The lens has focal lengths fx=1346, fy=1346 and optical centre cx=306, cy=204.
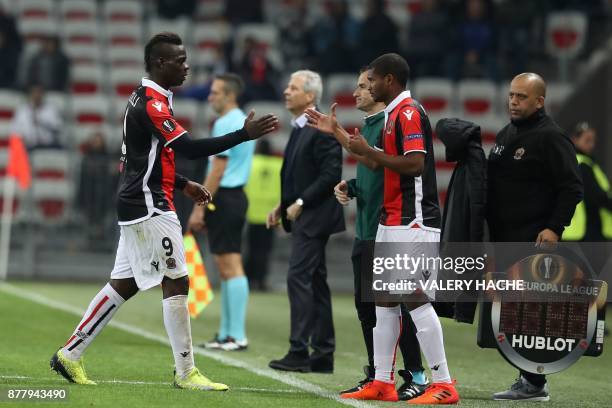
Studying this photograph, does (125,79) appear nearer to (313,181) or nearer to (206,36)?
(206,36)

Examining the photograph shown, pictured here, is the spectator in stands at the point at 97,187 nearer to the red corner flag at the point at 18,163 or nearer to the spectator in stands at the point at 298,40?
the red corner flag at the point at 18,163

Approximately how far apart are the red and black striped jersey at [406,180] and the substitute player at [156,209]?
2.35ft

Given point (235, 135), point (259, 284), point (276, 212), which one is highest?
point (235, 135)

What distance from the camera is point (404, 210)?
25.5 feet

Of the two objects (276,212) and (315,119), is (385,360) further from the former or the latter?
(276,212)

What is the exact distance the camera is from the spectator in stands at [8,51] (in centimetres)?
2123

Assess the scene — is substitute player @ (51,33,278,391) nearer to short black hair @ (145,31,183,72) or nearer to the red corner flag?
short black hair @ (145,31,183,72)

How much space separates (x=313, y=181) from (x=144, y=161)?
2141 mm

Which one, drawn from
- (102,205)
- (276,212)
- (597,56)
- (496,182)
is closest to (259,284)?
(102,205)

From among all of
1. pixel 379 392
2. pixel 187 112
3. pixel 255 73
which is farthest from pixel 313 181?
pixel 255 73

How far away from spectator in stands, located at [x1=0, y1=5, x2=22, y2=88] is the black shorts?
432 inches

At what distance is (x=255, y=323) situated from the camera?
527 inches

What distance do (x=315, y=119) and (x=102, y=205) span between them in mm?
10755

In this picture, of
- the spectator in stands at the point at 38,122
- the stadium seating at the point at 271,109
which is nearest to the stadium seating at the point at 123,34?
the stadium seating at the point at 271,109
